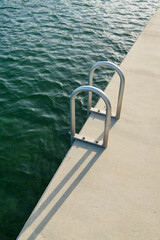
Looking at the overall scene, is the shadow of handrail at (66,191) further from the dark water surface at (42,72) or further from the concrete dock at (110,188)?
the dark water surface at (42,72)

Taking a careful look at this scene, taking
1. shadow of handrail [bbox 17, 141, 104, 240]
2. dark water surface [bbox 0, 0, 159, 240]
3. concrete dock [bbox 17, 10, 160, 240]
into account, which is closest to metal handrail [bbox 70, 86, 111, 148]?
shadow of handrail [bbox 17, 141, 104, 240]

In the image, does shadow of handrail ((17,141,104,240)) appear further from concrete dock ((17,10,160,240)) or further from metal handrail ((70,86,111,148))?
metal handrail ((70,86,111,148))

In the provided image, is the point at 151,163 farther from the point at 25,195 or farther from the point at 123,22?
the point at 123,22

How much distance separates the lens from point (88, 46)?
33.5 feet

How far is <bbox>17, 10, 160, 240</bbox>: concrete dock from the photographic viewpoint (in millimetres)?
3252

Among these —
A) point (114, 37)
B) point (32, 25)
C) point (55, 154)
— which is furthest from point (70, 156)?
point (32, 25)

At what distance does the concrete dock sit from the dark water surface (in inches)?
38.7

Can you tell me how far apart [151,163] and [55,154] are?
2248 millimetres

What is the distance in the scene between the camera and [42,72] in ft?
27.5

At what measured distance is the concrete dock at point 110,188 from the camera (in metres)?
3.25

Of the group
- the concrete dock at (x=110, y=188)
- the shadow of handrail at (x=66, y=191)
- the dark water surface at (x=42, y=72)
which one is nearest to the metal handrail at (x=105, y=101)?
the shadow of handrail at (x=66, y=191)

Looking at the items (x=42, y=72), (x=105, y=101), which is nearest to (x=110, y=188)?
(x=105, y=101)

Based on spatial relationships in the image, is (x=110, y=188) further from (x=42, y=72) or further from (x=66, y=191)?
(x=42, y=72)

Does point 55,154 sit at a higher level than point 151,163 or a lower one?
lower
